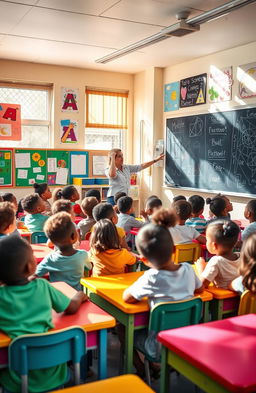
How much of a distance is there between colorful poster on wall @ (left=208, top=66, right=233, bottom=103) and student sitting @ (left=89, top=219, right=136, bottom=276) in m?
3.85

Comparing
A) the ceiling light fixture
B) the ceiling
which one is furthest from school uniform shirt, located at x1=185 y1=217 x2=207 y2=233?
the ceiling

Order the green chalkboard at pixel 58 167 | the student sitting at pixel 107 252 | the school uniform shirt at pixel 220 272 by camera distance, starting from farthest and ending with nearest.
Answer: the green chalkboard at pixel 58 167
the student sitting at pixel 107 252
the school uniform shirt at pixel 220 272

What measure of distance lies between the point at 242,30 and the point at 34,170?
3907mm

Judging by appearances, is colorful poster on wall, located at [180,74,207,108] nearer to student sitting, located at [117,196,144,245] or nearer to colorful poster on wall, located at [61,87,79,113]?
colorful poster on wall, located at [61,87,79,113]

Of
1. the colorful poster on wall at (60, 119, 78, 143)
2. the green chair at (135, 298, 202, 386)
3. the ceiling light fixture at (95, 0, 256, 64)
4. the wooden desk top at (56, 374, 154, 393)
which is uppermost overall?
the ceiling light fixture at (95, 0, 256, 64)

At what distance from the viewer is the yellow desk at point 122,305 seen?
2.06 m

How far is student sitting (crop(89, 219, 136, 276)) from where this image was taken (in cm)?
271

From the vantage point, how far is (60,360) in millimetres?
1660

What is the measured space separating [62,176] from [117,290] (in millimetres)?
5200

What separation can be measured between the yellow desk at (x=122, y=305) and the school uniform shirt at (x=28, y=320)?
414 millimetres

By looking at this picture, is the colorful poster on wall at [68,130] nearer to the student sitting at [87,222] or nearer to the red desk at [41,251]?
the student sitting at [87,222]

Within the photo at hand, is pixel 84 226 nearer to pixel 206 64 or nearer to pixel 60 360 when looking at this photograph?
pixel 60 360

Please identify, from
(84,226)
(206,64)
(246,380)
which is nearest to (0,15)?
(84,226)

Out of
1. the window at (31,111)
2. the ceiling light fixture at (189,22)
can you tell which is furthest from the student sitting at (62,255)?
the window at (31,111)
